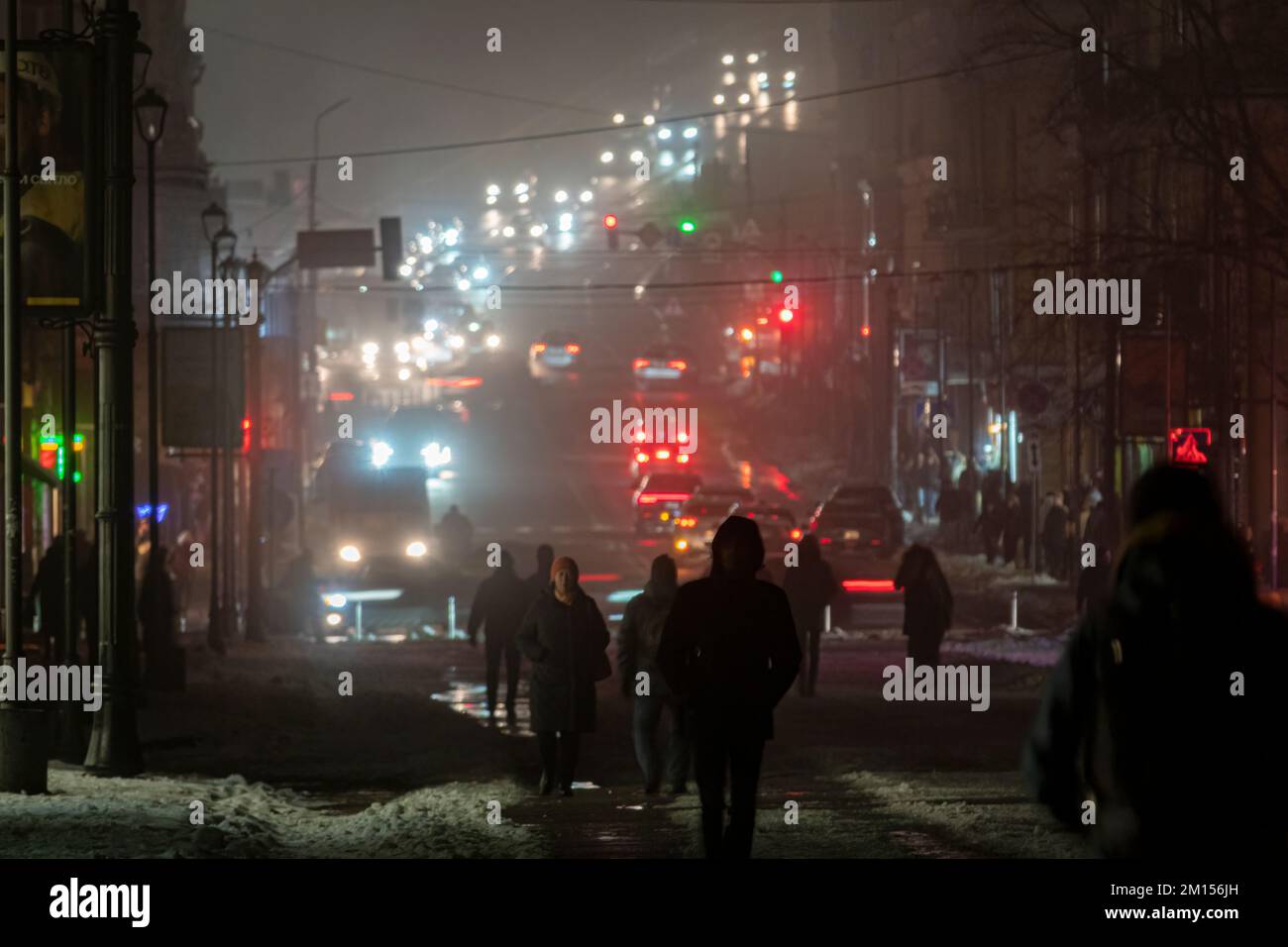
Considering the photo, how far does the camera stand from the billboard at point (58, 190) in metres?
15.5

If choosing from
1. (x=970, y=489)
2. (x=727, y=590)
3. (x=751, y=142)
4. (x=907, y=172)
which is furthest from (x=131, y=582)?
(x=751, y=142)

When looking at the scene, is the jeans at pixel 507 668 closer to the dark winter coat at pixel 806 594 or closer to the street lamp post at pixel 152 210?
the dark winter coat at pixel 806 594

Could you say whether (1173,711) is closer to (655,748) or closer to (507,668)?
(655,748)

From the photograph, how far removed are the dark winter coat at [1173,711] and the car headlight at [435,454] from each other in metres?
79.3

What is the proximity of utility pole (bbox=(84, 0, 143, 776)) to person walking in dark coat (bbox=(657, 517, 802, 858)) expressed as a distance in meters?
7.90

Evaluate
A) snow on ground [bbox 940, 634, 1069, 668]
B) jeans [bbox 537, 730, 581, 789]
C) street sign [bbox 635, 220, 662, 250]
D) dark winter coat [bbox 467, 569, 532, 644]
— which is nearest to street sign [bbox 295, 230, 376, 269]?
street sign [bbox 635, 220, 662, 250]

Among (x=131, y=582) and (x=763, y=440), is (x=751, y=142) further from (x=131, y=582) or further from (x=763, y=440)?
(x=131, y=582)

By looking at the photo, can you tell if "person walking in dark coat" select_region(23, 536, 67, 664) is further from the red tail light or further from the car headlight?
the car headlight

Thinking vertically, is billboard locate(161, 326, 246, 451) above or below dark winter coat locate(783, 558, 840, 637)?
above

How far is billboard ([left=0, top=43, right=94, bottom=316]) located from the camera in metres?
15.5

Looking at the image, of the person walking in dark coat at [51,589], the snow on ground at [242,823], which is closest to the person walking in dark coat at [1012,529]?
the person walking in dark coat at [51,589]

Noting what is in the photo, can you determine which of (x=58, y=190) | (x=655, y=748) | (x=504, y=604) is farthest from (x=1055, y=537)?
(x=58, y=190)

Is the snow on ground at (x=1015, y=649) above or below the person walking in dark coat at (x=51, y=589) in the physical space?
below
